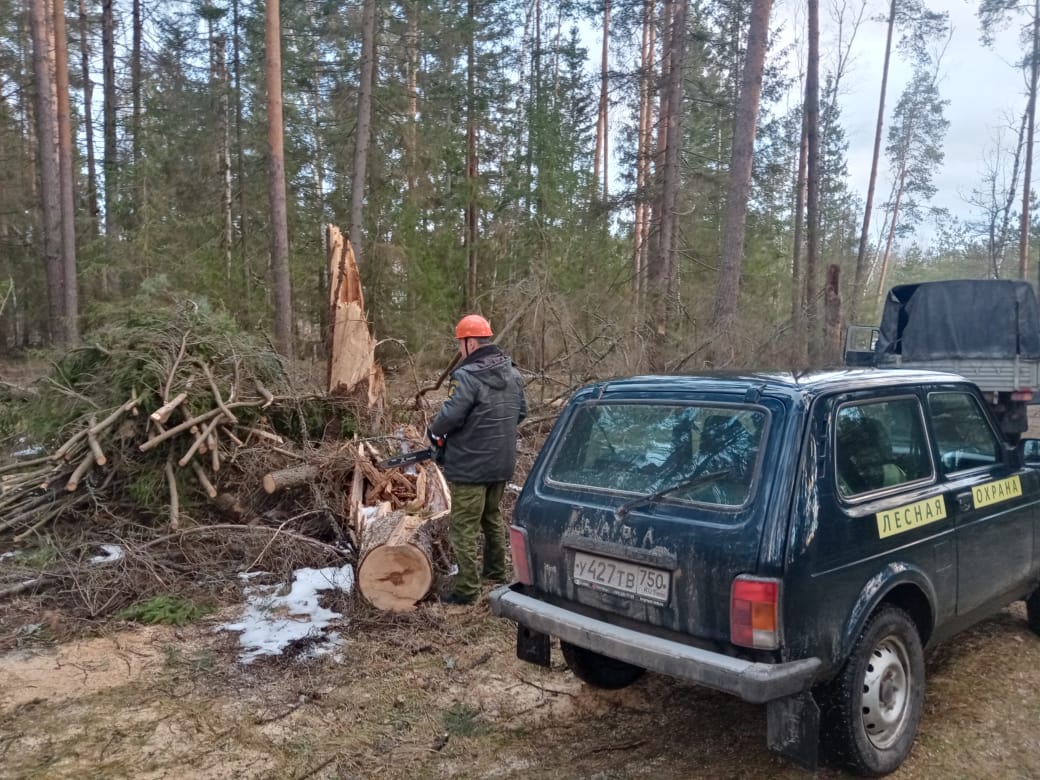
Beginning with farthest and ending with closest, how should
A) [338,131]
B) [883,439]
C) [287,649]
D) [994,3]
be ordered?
1. [994,3]
2. [338,131]
3. [287,649]
4. [883,439]

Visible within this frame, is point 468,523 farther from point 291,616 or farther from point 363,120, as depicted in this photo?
point 363,120

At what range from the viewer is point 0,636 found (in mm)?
4965

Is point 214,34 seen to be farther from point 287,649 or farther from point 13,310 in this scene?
point 287,649

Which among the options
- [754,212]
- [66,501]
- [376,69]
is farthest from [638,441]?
[754,212]

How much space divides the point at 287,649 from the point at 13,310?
19584 mm

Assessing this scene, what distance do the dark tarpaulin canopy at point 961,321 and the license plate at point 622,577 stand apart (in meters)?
9.33

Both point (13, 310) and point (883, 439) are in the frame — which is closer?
point (883, 439)

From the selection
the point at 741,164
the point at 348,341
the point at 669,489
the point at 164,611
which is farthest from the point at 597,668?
the point at 741,164

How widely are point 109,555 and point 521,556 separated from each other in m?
4.16

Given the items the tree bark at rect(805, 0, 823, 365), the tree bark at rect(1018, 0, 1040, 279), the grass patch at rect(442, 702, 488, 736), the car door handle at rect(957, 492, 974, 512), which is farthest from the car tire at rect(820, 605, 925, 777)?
the tree bark at rect(1018, 0, 1040, 279)

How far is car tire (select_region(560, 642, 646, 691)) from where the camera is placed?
4.04 m

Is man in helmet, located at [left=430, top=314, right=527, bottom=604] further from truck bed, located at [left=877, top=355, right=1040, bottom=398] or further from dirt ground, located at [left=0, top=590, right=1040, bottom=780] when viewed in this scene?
truck bed, located at [left=877, top=355, right=1040, bottom=398]

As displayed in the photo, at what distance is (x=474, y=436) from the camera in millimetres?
5340

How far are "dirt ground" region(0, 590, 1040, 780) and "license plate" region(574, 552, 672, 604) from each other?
88 cm
